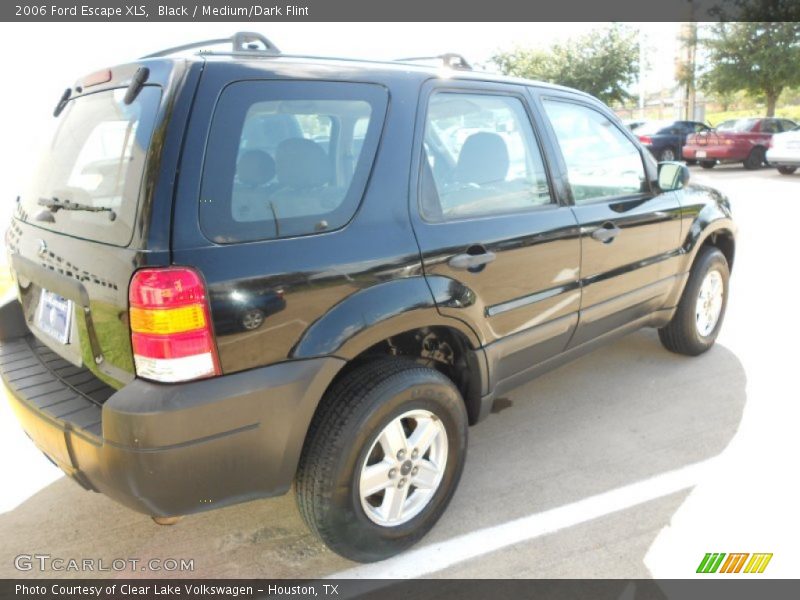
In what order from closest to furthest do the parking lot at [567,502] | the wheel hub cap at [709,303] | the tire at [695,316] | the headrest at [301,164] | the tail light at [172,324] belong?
the tail light at [172,324], the headrest at [301,164], the parking lot at [567,502], the tire at [695,316], the wheel hub cap at [709,303]

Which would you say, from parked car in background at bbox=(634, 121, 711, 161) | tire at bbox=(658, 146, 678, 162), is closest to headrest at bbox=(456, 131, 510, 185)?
parked car in background at bbox=(634, 121, 711, 161)

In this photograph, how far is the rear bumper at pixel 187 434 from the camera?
1.86m

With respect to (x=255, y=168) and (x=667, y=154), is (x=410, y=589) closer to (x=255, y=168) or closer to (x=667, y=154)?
(x=255, y=168)

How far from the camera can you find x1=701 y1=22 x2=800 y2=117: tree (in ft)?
75.5

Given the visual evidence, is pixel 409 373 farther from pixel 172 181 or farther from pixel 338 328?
pixel 172 181

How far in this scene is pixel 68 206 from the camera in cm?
227

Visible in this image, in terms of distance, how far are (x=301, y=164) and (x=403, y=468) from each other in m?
1.22

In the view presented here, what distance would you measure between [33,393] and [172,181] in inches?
41.9

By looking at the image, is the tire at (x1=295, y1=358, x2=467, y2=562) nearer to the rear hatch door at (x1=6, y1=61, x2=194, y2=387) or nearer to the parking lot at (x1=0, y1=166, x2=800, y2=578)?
the parking lot at (x1=0, y1=166, x2=800, y2=578)

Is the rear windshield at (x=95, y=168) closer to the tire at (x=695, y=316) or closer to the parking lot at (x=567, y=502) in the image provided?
the parking lot at (x=567, y=502)

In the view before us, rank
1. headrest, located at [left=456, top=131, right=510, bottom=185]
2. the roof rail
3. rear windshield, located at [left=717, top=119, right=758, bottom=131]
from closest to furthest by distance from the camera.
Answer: the roof rail
headrest, located at [left=456, top=131, right=510, bottom=185]
rear windshield, located at [left=717, top=119, right=758, bottom=131]

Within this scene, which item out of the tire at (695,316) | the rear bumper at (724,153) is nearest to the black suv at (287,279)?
the tire at (695,316)

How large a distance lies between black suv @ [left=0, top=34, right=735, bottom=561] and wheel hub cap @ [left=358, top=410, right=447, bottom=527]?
0.01 metres

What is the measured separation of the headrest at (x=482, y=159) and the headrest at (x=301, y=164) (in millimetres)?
707
